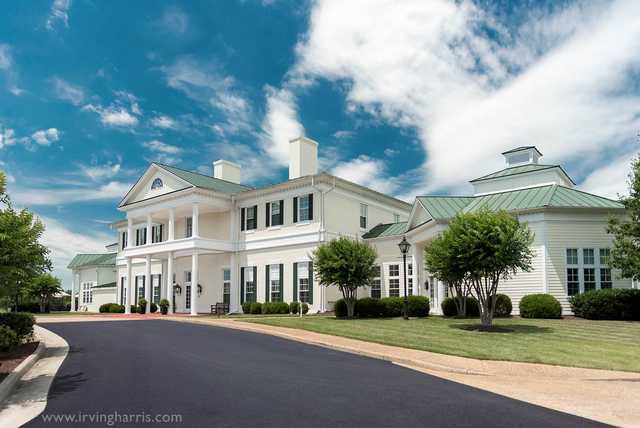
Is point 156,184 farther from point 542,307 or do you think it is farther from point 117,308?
point 542,307

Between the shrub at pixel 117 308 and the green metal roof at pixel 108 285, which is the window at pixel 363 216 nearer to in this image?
the shrub at pixel 117 308

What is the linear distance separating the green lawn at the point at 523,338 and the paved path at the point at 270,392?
3.03 m

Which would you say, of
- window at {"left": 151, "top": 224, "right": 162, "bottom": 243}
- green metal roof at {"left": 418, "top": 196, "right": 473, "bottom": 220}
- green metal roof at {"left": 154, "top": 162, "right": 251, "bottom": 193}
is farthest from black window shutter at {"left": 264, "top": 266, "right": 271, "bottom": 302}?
window at {"left": 151, "top": 224, "right": 162, "bottom": 243}

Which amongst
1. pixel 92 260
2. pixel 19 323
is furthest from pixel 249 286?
pixel 92 260

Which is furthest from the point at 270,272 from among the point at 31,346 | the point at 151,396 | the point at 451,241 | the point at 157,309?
the point at 151,396

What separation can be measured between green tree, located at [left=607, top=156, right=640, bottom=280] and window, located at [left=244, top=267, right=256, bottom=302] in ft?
66.9

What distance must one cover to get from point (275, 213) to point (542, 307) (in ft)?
54.7

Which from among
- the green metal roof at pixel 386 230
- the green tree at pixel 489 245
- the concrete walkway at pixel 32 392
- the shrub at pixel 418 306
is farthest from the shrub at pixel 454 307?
the concrete walkway at pixel 32 392

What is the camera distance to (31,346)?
48.1 feet

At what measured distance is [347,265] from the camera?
25.5 m

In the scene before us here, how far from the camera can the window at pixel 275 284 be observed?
33.1 metres

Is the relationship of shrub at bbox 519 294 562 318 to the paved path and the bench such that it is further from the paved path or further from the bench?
the bench

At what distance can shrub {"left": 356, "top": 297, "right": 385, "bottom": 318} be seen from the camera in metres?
26.9

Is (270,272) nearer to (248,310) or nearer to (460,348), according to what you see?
(248,310)
